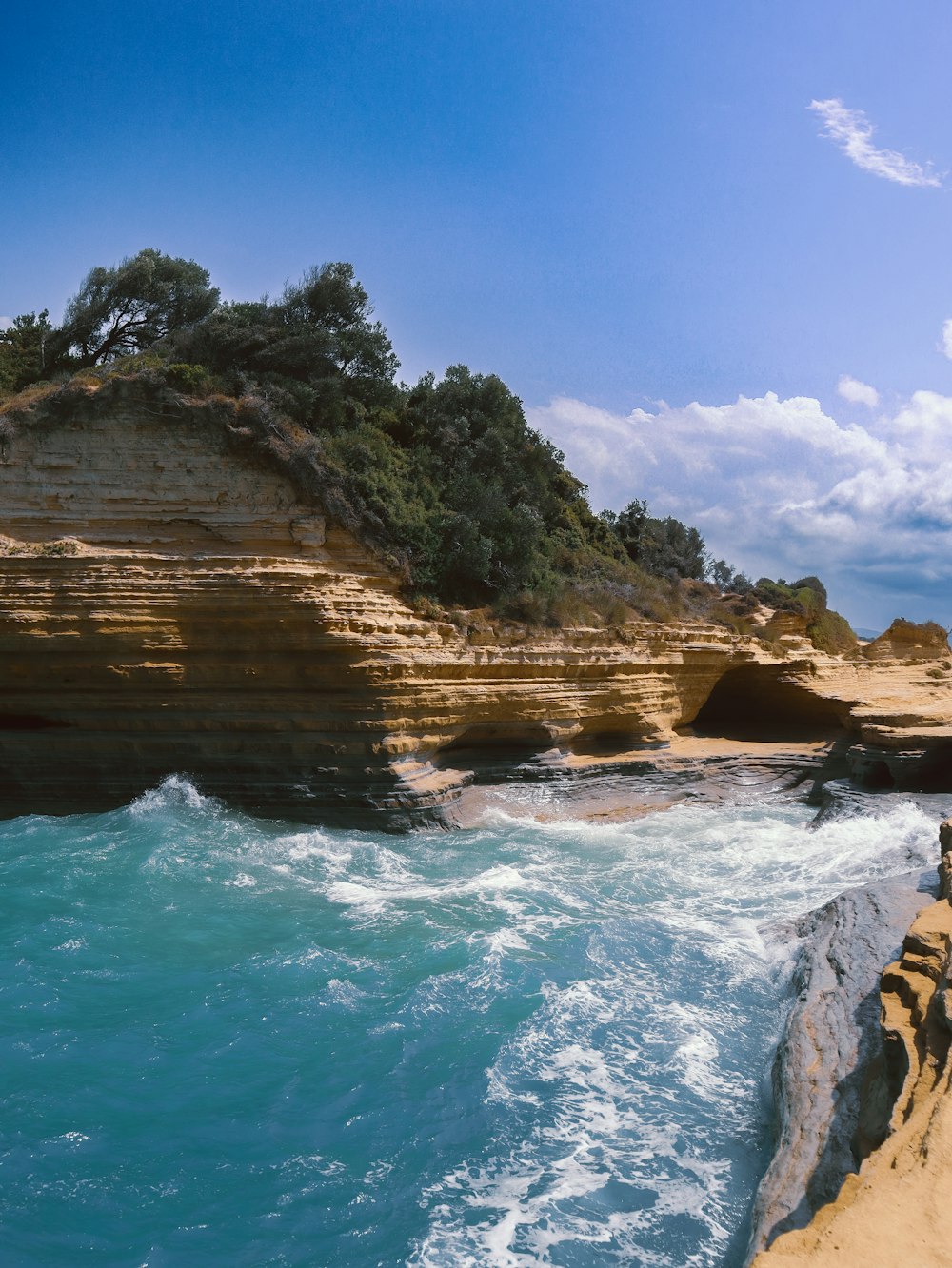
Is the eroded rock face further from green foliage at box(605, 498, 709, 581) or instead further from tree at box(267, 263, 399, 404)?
tree at box(267, 263, 399, 404)

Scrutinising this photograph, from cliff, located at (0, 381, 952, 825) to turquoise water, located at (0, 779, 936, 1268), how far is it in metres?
1.66

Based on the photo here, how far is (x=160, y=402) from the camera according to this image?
15281mm

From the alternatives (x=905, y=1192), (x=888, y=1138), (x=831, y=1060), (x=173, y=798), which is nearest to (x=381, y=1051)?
(x=831, y=1060)

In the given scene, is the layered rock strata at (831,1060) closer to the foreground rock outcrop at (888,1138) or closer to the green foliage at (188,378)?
the foreground rock outcrop at (888,1138)

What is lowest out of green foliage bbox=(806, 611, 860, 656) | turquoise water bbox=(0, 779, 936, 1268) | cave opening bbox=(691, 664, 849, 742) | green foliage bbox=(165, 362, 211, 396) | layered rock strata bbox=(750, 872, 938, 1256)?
turquoise water bbox=(0, 779, 936, 1268)

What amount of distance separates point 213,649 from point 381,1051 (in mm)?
8054

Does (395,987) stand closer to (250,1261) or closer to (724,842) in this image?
(250,1261)

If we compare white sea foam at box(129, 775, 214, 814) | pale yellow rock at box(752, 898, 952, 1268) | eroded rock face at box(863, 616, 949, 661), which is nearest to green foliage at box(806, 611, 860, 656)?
eroded rock face at box(863, 616, 949, 661)

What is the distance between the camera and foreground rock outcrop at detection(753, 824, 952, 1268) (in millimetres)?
3791

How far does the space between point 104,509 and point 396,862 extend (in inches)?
306

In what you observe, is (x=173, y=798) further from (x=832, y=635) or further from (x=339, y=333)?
(x=832, y=635)

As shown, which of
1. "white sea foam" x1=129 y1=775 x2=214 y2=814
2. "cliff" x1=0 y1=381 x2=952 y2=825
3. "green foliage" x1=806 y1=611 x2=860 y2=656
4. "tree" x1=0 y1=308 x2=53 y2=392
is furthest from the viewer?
"green foliage" x1=806 y1=611 x2=860 y2=656

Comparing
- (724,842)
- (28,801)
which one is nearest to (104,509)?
(28,801)

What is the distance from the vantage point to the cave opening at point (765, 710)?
69.1 feet
